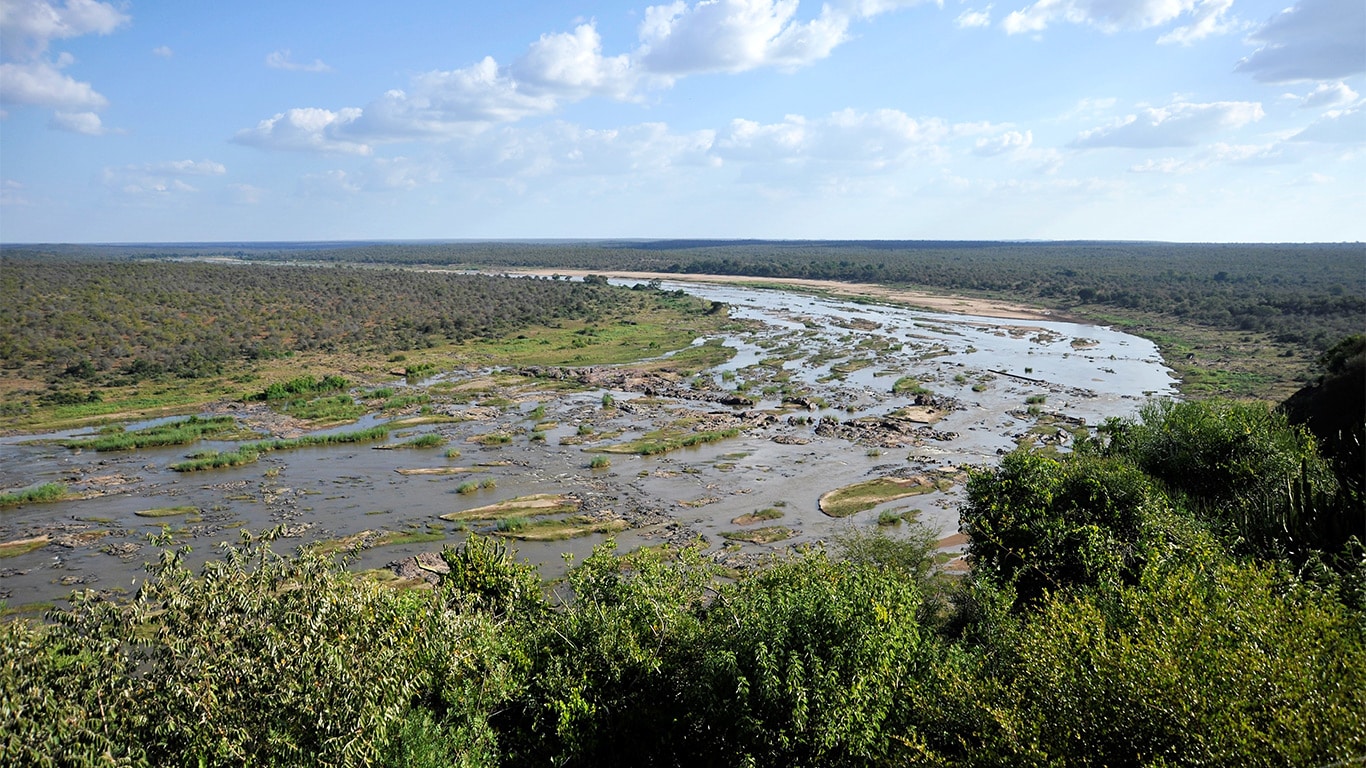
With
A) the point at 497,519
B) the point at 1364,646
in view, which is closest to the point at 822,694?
the point at 1364,646

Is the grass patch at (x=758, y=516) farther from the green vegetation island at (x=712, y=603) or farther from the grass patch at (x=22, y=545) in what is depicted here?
the grass patch at (x=22, y=545)

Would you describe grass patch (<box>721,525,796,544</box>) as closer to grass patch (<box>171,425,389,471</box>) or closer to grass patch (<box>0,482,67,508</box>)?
grass patch (<box>171,425,389,471</box>)

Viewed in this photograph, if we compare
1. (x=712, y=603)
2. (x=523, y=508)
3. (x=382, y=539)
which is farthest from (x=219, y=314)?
(x=712, y=603)

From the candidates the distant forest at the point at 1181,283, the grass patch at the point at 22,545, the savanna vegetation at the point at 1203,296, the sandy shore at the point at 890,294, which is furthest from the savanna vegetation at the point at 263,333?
the distant forest at the point at 1181,283

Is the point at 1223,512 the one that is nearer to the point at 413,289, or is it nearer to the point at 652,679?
the point at 652,679

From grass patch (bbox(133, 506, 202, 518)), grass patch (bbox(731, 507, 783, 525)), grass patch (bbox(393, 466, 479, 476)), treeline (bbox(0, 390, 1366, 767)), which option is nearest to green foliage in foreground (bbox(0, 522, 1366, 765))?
treeline (bbox(0, 390, 1366, 767))

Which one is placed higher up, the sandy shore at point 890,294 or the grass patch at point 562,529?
the sandy shore at point 890,294
